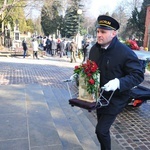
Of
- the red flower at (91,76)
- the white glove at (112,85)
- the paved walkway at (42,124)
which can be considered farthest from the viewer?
the paved walkway at (42,124)

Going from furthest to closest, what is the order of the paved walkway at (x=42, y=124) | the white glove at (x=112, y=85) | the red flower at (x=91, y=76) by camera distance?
the paved walkway at (x=42, y=124) → the red flower at (x=91, y=76) → the white glove at (x=112, y=85)

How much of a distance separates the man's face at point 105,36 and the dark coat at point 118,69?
7cm

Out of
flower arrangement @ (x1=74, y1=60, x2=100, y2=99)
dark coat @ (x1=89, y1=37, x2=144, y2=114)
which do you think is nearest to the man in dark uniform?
dark coat @ (x1=89, y1=37, x2=144, y2=114)

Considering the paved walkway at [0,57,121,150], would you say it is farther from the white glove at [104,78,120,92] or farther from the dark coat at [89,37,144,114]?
the white glove at [104,78,120,92]

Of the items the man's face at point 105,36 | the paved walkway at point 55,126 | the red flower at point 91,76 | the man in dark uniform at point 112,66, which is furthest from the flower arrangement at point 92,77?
the paved walkway at point 55,126

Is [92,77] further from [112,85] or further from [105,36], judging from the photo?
[105,36]

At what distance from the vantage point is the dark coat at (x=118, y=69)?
2.77m

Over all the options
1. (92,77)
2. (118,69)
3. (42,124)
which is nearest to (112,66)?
(118,69)

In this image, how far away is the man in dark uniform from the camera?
2785mm

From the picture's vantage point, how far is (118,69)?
9.32ft

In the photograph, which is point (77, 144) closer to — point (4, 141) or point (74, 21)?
point (4, 141)

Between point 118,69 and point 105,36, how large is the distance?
0.41 metres

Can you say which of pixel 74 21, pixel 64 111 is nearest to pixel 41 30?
pixel 74 21

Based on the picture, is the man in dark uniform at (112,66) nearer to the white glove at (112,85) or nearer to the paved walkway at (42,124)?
the white glove at (112,85)
